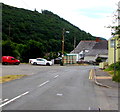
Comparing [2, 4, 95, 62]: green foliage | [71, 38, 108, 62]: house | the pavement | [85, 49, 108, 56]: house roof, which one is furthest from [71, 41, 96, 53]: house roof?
the pavement

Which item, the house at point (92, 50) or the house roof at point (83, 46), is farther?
the house roof at point (83, 46)

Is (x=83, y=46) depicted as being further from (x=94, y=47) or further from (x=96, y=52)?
(x=96, y=52)

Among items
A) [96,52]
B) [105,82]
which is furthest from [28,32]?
[105,82]

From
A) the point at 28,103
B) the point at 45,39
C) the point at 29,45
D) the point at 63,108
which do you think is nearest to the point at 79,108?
the point at 63,108

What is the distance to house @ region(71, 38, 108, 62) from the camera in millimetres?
83156

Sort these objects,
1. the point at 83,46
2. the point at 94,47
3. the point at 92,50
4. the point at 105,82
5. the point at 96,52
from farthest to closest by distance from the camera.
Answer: the point at 83,46, the point at 94,47, the point at 92,50, the point at 96,52, the point at 105,82

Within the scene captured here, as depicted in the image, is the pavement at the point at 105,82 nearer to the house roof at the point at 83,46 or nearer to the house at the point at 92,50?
the house at the point at 92,50

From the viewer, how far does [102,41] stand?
90188mm

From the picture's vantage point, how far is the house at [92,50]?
83.2 m

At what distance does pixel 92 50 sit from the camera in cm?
8788

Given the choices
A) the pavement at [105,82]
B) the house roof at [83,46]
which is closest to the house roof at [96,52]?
the house roof at [83,46]

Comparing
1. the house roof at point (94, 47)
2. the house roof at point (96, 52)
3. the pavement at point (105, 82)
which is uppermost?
the house roof at point (94, 47)

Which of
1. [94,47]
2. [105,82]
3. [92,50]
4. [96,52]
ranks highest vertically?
[94,47]

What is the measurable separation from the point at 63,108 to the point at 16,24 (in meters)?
62.9
